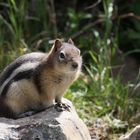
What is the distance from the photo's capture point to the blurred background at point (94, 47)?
308 inches

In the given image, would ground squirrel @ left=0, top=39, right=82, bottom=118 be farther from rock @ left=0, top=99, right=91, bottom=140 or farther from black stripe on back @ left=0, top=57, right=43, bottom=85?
rock @ left=0, top=99, right=91, bottom=140

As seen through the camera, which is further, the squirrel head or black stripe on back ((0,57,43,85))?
black stripe on back ((0,57,43,85))

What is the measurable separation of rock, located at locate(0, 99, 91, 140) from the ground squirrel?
196 mm

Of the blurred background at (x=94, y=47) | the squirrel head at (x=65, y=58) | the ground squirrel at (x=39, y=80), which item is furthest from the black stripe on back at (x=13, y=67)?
the blurred background at (x=94, y=47)

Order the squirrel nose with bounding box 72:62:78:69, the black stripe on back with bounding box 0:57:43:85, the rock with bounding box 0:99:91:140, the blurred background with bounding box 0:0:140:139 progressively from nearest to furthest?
the rock with bounding box 0:99:91:140 → the squirrel nose with bounding box 72:62:78:69 → the black stripe on back with bounding box 0:57:43:85 → the blurred background with bounding box 0:0:140:139

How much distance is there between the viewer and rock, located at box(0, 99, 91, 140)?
5281 millimetres

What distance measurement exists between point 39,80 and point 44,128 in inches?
26.2

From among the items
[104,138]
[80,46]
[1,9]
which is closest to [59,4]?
[1,9]

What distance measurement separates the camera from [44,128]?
5332 millimetres

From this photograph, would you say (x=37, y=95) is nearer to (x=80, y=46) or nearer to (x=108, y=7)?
(x=108, y=7)

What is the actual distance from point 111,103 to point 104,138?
71 centimetres

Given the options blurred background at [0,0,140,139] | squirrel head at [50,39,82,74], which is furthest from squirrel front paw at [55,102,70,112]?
blurred background at [0,0,140,139]

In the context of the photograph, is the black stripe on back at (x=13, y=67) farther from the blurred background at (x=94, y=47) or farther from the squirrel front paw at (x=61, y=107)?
the blurred background at (x=94, y=47)

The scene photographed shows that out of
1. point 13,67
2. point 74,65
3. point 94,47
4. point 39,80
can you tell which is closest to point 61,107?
point 39,80
